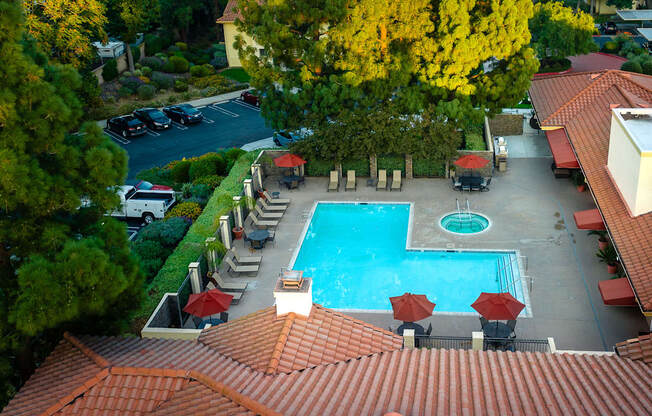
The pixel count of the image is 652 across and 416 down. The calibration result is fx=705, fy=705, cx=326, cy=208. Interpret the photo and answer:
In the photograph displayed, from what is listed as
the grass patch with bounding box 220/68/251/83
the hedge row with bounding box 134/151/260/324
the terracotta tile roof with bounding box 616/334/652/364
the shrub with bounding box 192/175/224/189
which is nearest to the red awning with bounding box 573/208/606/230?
the terracotta tile roof with bounding box 616/334/652/364

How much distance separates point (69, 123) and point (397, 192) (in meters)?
21.1

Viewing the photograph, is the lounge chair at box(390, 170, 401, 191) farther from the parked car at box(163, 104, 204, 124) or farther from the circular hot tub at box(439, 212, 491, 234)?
the parked car at box(163, 104, 204, 124)

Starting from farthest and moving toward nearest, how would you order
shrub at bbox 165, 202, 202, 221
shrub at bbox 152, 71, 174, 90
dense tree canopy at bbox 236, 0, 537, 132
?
shrub at bbox 152, 71, 174, 90
dense tree canopy at bbox 236, 0, 537, 132
shrub at bbox 165, 202, 202, 221

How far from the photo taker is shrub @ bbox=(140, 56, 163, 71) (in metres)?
61.4

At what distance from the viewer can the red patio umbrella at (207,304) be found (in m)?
24.5

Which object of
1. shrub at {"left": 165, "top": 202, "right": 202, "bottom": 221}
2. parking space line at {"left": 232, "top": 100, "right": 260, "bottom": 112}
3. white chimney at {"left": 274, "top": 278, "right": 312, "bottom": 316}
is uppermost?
white chimney at {"left": 274, "top": 278, "right": 312, "bottom": 316}

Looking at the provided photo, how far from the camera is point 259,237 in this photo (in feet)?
102

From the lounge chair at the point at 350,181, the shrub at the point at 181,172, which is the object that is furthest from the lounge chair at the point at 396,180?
the shrub at the point at 181,172

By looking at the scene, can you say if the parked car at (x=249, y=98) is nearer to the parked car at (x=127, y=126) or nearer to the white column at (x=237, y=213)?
the parked car at (x=127, y=126)

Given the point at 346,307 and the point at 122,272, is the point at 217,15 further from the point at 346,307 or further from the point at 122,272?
the point at 122,272

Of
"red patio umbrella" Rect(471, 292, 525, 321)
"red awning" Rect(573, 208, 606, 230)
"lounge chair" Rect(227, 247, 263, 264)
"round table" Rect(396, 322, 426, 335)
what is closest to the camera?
"red patio umbrella" Rect(471, 292, 525, 321)

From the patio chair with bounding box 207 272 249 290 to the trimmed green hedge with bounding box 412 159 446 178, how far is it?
13380 mm

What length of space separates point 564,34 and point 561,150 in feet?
70.1

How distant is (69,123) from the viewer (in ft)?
58.9
